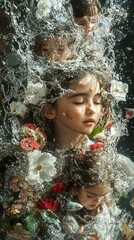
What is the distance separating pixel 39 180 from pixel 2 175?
0.10 metres

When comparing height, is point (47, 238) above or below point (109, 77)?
below

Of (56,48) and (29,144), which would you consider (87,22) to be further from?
(29,144)

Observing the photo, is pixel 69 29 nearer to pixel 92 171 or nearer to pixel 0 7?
pixel 0 7

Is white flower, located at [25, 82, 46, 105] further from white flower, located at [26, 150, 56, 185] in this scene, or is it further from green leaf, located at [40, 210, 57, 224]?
green leaf, located at [40, 210, 57, 224]

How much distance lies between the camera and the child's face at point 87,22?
994 millimetres

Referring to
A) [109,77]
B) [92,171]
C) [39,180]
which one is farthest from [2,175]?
[109,77]

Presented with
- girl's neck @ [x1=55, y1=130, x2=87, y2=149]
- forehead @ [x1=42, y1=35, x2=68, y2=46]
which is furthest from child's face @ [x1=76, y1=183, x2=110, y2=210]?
forehead @ [x1=42, y1=35, x2=68, y2=46]

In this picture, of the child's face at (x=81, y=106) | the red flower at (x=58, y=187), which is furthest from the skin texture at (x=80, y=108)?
the red flower at (x=58, y=187)

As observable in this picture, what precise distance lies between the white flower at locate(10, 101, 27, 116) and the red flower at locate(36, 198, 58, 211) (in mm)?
198

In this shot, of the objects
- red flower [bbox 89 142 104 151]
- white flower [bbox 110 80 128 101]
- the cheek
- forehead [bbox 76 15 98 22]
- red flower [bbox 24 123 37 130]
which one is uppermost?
forehead [bbox 76 15 98 22]

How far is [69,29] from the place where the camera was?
96 centimetres

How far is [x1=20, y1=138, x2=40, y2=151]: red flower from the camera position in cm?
91

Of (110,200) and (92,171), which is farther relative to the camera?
(110,200)

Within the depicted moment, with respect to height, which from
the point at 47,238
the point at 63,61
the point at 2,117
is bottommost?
the point at 47,238
